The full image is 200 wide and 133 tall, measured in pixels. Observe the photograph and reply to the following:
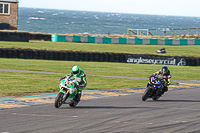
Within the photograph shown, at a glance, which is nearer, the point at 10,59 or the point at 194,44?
the point at 10,59

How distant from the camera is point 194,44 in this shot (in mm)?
49031

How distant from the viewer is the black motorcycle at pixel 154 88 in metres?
15.2

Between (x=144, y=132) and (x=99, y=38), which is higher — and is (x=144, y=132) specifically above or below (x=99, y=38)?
below

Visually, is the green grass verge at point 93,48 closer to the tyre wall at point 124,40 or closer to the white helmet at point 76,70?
the tyre wall at point 124,40

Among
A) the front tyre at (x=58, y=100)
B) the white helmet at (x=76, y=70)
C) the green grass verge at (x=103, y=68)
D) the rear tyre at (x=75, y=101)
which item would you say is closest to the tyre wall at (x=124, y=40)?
the green grass verge at (x=103, y=68)

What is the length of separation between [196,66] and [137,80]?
10853 mm

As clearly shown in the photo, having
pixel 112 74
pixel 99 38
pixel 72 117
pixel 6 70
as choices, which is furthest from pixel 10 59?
pixel 72 117

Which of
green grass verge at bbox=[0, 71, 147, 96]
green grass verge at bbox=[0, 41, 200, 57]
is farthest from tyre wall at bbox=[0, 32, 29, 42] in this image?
green grass verge at bbox=[0, 71, 147, 96]

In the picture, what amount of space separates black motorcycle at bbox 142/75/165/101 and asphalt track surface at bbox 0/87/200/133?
9.7 inches

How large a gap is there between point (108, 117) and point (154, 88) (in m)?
4.28

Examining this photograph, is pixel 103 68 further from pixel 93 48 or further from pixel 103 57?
pixel 93 48

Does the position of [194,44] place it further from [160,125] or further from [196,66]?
[160,125]

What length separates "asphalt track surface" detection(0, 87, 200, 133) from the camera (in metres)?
9.62

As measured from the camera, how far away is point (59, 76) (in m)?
23.5
